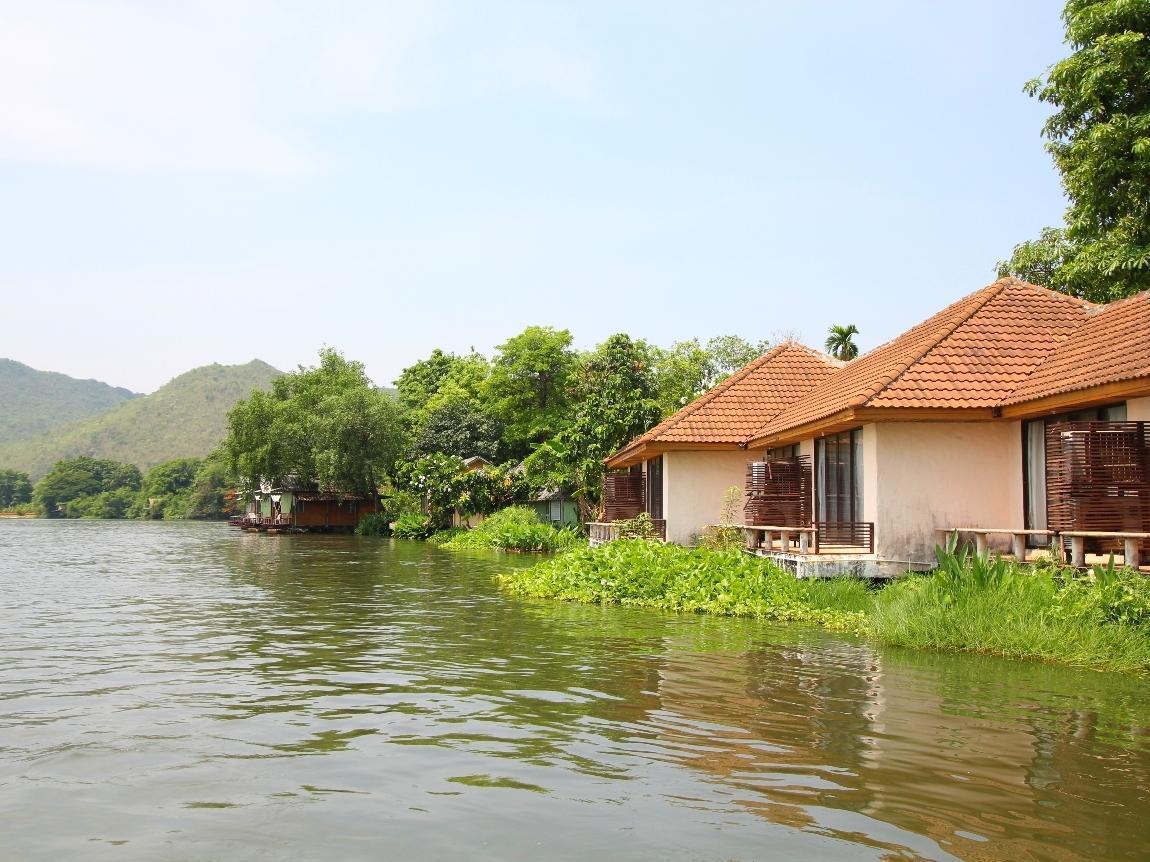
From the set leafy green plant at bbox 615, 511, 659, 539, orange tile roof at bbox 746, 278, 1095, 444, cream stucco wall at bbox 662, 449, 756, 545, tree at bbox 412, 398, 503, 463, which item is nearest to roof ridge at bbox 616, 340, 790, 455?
cream stucco wall at bbox 662, 449, 756, 545

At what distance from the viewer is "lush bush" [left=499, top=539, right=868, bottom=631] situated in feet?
57.1

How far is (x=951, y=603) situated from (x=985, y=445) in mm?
5245

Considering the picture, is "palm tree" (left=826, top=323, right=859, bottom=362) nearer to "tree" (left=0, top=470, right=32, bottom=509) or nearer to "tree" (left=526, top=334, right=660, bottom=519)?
"tree" (left=526, top=334, right=660, bottom=519)

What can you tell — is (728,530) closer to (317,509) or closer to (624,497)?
(624,497)

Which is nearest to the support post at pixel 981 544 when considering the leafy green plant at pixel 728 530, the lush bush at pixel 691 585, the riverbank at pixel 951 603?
the riverbank at pixel 951 603

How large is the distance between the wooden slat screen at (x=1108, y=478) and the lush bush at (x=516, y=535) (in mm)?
24952

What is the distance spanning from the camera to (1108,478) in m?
14.4

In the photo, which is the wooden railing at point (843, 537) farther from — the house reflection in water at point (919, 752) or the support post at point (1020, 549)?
the house reflection in water at point (919, 752)

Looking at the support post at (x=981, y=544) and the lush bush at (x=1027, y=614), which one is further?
the support post at (x=981, y=544)

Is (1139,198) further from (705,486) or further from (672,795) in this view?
(672,795)

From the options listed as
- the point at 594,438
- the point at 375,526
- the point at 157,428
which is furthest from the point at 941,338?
the point at 157,428

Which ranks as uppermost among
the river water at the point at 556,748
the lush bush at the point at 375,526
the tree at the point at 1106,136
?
the tree at the point at 1106,136

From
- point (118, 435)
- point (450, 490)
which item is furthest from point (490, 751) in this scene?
point (118, 435)

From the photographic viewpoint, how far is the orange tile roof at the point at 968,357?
1784cm
